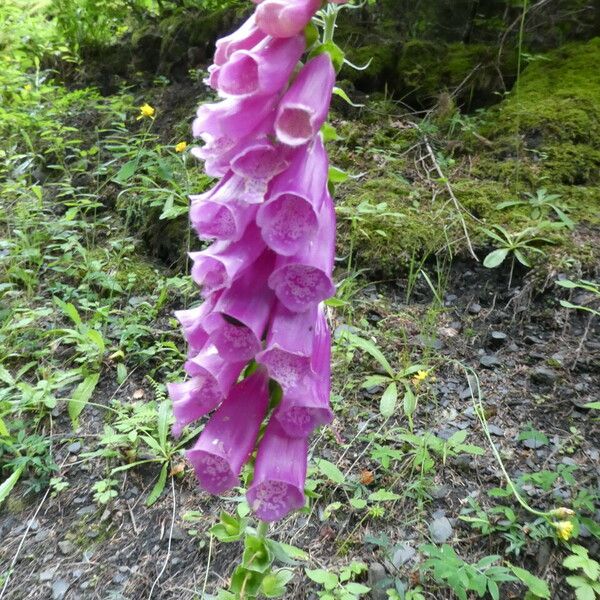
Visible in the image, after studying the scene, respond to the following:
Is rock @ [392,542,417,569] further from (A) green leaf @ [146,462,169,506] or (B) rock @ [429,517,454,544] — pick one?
(A) green leaf @ [146,462,169,506]

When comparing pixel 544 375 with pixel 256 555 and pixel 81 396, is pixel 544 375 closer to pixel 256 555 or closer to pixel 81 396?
pixel 256 555

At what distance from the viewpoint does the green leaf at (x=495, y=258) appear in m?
2.92

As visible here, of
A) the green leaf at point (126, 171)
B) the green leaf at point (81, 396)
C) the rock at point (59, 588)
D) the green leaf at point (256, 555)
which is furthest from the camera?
the green leaf at point (126, 171)

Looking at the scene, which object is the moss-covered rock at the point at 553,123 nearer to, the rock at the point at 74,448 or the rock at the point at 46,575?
the rock at the point at 74,448

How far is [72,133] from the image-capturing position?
461 centimetres

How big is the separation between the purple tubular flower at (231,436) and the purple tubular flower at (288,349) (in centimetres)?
13

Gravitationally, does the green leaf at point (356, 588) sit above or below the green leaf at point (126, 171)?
below

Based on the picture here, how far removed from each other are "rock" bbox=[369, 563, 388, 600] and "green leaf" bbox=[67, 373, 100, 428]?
1341 mm

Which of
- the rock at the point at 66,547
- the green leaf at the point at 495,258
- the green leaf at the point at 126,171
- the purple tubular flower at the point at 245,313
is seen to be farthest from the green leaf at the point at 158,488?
the green leaf at the point at 126,171

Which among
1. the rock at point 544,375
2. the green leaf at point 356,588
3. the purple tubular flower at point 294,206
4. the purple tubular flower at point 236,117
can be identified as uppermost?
the purple tubular flower at point 236,117

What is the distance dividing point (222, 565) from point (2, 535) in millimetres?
832

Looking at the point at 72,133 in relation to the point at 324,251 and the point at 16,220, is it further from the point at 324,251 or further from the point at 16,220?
the point at 324,251

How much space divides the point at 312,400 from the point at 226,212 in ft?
1.43

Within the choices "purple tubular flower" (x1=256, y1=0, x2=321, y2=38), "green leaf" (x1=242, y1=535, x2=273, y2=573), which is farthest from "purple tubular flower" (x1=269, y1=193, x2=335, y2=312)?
"green leaf" (x1=242, y1=535, x2=273, y2=573)
